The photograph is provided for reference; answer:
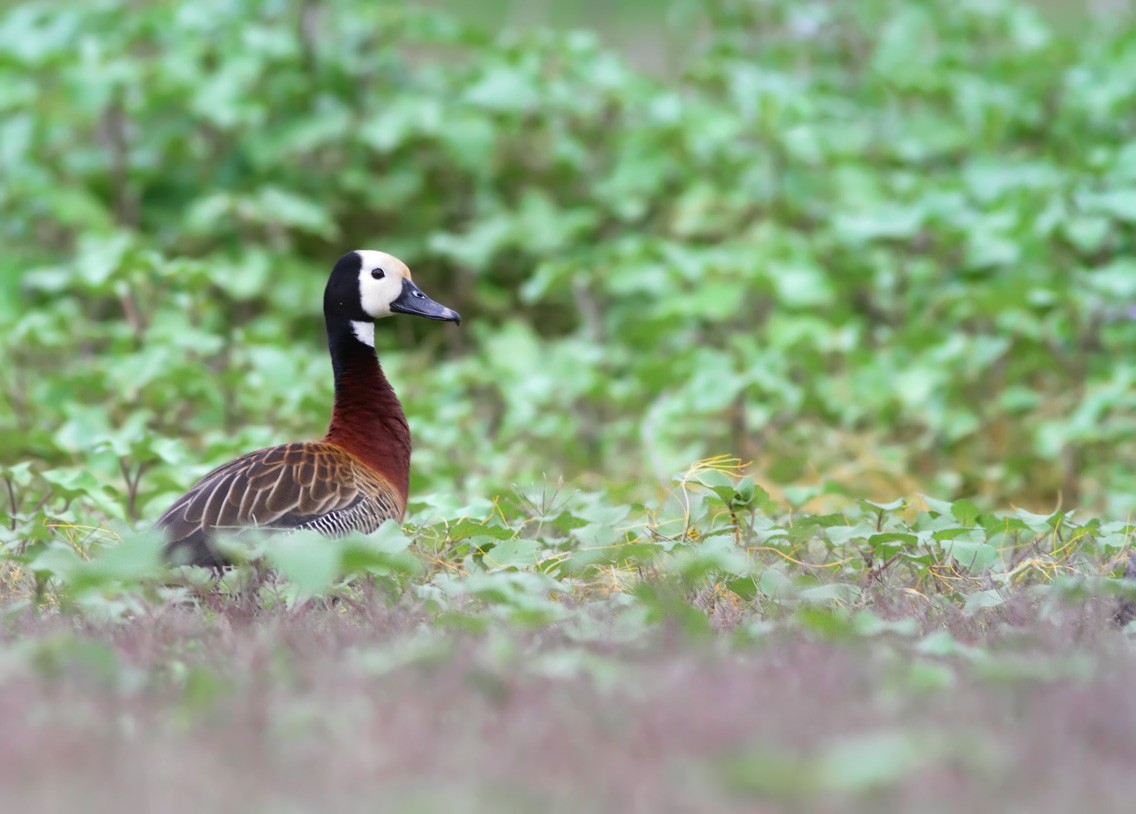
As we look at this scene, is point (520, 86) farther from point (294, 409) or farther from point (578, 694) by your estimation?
point (578, 694)

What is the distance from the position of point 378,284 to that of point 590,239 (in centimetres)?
414

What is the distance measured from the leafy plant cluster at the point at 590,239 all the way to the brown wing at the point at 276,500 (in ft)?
5.09

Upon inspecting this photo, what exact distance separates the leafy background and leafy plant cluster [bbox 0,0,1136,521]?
3 cm

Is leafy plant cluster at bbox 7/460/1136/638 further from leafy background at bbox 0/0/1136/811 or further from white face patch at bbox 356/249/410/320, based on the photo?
white face patch at bbox 356/249/410/320

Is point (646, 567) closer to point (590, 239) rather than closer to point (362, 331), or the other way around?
point (362, 331)

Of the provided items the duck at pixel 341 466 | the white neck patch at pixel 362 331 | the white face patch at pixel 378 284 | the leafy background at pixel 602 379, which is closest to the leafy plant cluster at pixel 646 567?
the leafy background at pixel 602 379

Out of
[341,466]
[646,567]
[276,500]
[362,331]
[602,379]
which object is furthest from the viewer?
[602,379]

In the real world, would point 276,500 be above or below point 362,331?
below

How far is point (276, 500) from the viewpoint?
159 inches

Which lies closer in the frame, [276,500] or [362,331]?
[276,500]

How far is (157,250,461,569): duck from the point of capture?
12.9ft

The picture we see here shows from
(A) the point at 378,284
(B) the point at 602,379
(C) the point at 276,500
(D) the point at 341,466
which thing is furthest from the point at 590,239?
(C) the point at 276,500

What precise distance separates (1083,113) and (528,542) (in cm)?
649

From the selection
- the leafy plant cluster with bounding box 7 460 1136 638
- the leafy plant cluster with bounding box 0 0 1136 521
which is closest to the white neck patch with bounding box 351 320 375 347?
the leafy plant cluster with bounding box 7 460 1136 638
